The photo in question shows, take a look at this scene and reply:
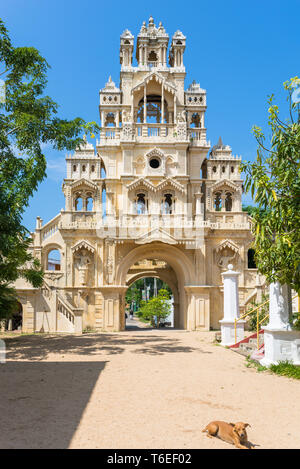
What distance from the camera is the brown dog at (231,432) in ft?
19.0

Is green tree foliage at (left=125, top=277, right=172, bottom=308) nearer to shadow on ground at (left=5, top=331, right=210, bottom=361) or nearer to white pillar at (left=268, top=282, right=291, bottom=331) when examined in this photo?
shadow on ground at (left=5, top=331, right=210, bottom=361)

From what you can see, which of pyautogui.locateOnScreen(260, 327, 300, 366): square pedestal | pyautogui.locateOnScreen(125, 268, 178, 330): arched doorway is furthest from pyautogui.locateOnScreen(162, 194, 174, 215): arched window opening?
pyautogui.locateOnScreen(260, 327, 300, 366): square pedestal

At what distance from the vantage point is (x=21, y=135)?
15.5m

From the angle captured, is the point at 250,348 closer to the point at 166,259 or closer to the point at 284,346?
the point at 284,346

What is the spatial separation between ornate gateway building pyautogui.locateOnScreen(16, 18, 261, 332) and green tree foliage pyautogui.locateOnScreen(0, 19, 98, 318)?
8.62m

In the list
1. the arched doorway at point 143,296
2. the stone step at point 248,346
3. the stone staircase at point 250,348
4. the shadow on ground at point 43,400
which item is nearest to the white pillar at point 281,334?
the stone staircase at point 250,348

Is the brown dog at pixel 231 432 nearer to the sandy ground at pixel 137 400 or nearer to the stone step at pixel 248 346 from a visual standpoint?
the sandy ground at pixel 137 400

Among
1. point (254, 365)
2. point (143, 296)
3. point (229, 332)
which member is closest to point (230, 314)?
point (229, 332)

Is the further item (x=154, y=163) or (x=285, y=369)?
(x=154, y=163)

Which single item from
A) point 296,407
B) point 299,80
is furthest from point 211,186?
point 296,407

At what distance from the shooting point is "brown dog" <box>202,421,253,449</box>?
5789mm

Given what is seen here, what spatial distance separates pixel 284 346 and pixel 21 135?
11.9 meters

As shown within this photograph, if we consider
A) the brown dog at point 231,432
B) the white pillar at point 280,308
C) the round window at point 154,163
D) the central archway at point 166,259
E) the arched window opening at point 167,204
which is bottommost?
the brown dog at point 231,432

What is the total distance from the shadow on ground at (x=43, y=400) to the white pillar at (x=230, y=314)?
7270 mm
